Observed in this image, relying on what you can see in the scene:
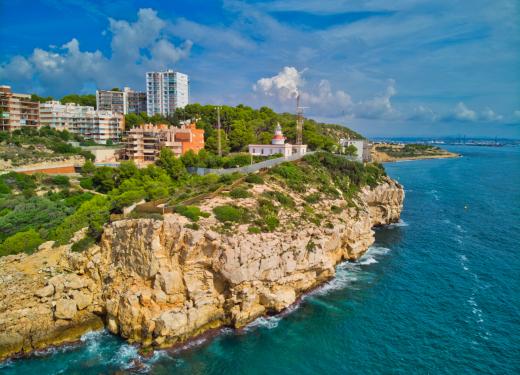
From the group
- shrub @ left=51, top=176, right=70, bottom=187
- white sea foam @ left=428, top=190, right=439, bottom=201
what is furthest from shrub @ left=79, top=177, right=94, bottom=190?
white sea foam @ left=428, top=190, right=439, bottom=201

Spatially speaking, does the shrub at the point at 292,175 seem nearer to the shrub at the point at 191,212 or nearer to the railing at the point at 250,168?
the railing at the point at 250,168

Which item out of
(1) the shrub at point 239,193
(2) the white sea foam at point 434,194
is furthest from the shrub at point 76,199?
(2) the white sea foam at point 434,194

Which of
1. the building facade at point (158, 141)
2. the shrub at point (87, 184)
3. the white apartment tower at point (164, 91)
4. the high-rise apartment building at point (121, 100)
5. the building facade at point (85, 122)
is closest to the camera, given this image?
the shrub at point (87, 184)

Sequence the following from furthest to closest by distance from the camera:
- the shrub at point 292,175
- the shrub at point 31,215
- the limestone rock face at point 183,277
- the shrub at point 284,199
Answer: the shrub at point 292,175 < the shrub at point 284,199 < the shrub at point 31,215 < the limestone rock face at point 183,277

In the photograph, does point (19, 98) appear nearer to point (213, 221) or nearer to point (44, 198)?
point (44, 198)

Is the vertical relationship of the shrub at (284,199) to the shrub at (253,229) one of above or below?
above

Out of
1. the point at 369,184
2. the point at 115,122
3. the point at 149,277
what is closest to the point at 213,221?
the point at 149,277
